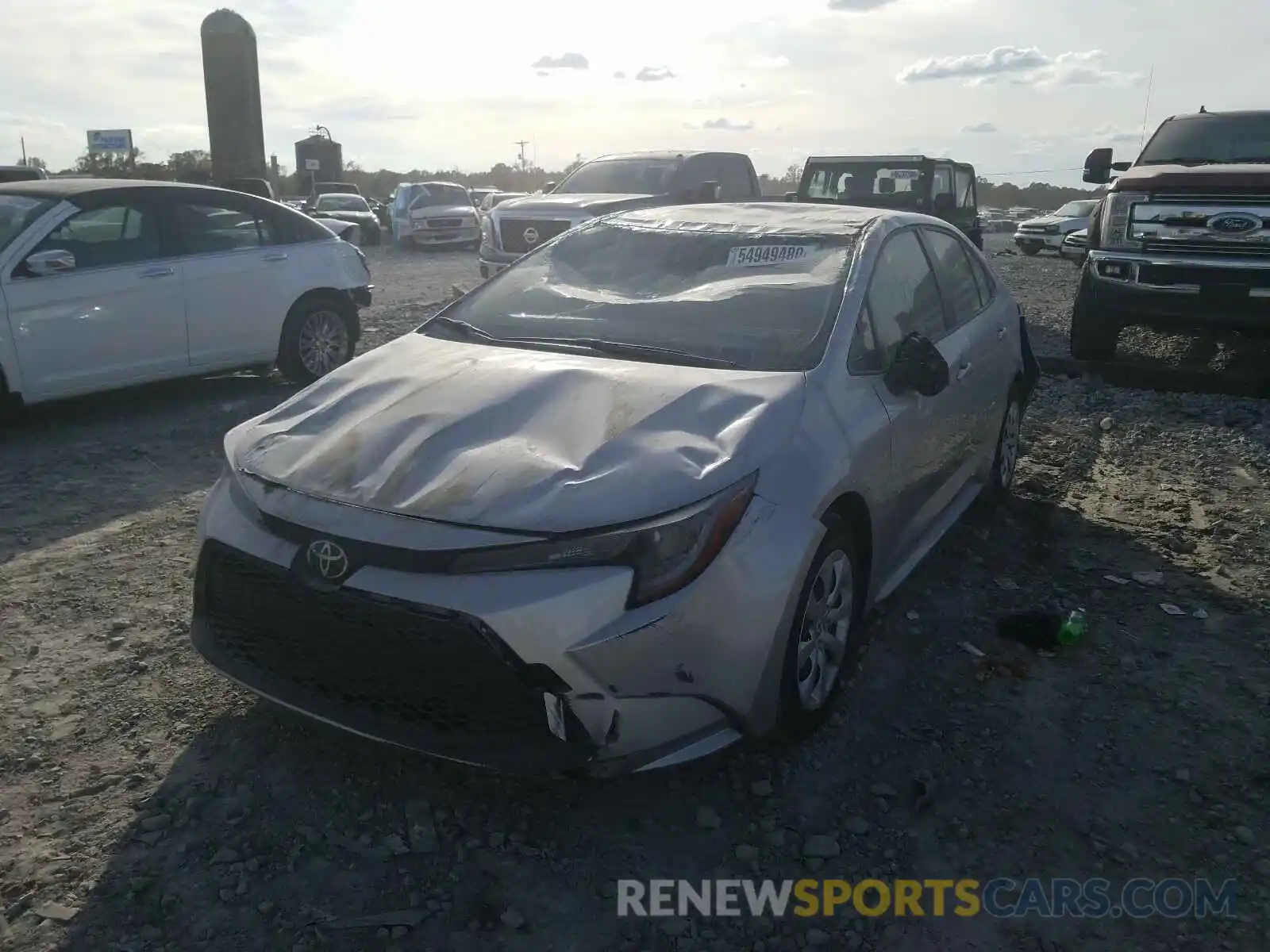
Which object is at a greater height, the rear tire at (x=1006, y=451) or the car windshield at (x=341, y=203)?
the car windshield at (x=341, y=203)

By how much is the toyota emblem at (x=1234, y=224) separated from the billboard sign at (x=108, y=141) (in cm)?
5550

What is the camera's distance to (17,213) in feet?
21.6

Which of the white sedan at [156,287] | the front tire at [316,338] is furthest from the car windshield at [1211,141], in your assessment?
the white sedan at [156,287]

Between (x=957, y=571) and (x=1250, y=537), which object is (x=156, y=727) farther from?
(x=1250, y=537)

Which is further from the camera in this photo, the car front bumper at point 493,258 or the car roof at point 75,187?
the car front bumper at point 493,258

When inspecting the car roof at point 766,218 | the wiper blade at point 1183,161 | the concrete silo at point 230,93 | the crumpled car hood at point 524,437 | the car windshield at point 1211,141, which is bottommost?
the crumpled car hood at point 524,437

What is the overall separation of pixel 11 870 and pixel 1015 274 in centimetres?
1951

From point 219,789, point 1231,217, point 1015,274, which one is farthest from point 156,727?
point 1015,274

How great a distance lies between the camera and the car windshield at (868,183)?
13375 mm

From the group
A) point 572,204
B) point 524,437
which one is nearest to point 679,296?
point 524,437

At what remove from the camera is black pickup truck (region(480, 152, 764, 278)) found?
11914mm

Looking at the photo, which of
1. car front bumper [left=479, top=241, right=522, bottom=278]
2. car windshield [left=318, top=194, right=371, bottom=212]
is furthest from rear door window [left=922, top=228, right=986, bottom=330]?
car windshield [left=318, top=194, right=371, bottom=212]

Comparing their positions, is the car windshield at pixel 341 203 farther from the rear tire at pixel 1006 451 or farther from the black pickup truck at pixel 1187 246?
the rear tire at pixel 1006 451

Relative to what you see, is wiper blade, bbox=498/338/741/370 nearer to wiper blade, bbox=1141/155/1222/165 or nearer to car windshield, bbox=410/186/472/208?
wiper blade, bbox=1141/155/1222/165
